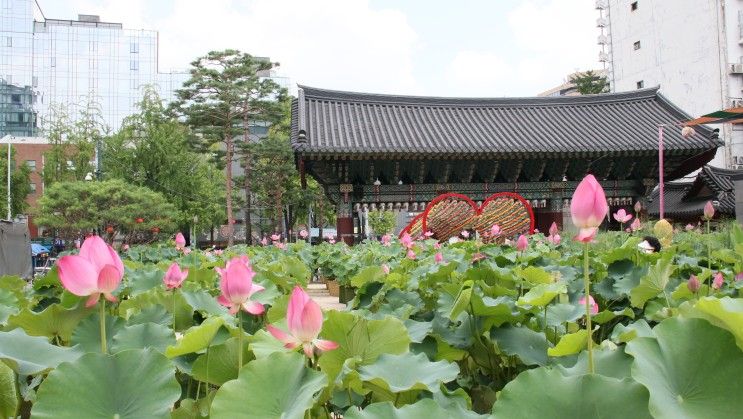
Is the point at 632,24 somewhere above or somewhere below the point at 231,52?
above

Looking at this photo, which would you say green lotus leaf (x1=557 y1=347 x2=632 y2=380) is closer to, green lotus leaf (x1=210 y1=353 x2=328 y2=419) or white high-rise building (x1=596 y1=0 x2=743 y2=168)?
green lotus leaf (x1=210 y1=353 x2=328 y2=419)

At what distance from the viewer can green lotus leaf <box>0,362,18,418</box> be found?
935mm

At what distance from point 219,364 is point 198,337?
11 cm

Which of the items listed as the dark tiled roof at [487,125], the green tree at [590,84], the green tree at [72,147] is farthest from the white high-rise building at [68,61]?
the dark tiled roof at [487,125]

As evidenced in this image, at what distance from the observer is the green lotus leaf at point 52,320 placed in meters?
1.44

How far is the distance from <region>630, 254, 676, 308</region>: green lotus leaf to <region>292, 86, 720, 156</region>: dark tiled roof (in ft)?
35.2

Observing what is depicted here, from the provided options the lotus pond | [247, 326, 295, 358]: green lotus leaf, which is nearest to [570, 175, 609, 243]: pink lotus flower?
Result: the lotus pond

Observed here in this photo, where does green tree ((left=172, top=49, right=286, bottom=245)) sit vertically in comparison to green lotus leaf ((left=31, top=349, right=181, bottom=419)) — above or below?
above

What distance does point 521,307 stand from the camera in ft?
5.02

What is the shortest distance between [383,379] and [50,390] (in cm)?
43

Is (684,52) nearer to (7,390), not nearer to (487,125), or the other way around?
(487,125)

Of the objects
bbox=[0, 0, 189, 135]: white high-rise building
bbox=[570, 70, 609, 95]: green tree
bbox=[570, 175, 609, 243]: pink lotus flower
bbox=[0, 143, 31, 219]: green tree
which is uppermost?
bbox=[0, 0, 189, 135]: white high-rise building

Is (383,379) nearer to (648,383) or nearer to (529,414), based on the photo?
(529,414)

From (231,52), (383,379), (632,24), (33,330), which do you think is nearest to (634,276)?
(383,379)
